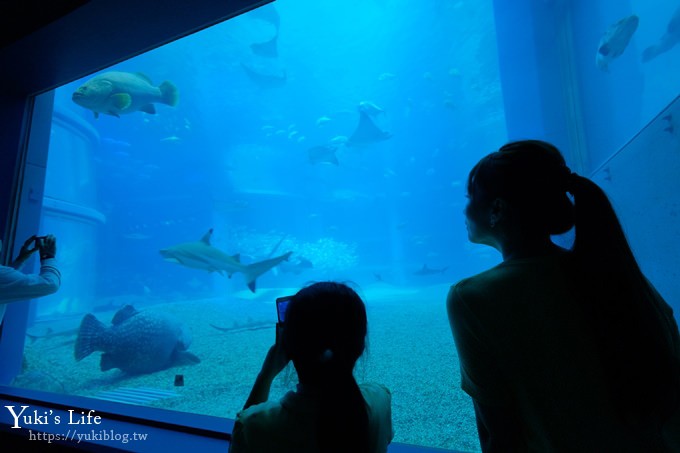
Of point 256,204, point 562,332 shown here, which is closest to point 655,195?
point 562,332

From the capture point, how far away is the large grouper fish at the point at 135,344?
368 centimetres

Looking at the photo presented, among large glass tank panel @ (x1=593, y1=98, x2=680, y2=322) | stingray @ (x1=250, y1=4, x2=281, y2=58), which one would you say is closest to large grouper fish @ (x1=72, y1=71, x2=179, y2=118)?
large glass tank panel @ (x1=593, y1=98, x2=680, y2=322)

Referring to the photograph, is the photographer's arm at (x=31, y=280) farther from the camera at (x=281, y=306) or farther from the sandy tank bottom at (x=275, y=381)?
the camera at (x=281, y=306)

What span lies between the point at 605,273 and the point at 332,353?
607mm

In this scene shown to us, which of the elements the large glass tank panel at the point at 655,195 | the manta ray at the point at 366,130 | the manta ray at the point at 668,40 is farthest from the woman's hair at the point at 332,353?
the manta ray at the point at 366,130

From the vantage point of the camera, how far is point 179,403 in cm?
266

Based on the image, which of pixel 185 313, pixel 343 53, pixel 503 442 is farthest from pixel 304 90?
pixel 503 442

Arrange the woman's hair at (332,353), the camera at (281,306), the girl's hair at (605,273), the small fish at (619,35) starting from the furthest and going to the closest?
the small fish at (619,35)
the camera at (281,306)
the woman's hair at (332,353)
the girl's hair at (605,273)

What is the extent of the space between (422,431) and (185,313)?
746 cm

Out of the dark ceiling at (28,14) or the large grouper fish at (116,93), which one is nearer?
the dark ceiling at (28,14)

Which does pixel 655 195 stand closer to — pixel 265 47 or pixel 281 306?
pixel 281 306

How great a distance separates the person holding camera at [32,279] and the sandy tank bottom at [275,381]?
1.32 meters

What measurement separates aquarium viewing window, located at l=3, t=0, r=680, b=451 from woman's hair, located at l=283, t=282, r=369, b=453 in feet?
0.78

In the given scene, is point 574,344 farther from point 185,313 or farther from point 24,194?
point 185,313
